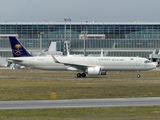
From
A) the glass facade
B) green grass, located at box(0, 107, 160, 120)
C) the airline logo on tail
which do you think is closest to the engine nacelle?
the airline logo on tail

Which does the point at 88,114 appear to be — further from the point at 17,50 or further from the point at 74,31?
the point at 74,31

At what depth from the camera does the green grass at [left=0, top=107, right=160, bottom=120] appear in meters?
20.5

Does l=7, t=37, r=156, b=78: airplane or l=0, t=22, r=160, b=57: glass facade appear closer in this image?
l=7, t=37, r=156, b=78: airplane

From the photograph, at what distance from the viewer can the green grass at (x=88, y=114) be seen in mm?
20453

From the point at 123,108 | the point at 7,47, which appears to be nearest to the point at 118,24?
the point at 7,47

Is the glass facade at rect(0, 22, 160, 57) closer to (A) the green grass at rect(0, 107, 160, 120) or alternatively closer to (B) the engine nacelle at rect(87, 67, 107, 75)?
(B) the engine nacelle at rect(87, 67, 107, 75)

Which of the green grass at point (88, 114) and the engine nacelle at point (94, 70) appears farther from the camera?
the engine nacelle at point (94, 70)

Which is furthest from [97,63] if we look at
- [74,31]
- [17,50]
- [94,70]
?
[74,31]

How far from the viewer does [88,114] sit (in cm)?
2155

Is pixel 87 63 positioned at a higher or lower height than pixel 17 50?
lower

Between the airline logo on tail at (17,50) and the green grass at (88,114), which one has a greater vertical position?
the airline logo on tail at (17,50)

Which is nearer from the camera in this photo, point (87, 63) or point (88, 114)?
point (88, 114)

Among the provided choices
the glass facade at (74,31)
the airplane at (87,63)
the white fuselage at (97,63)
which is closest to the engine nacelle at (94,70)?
→ the airplane at (87,63)

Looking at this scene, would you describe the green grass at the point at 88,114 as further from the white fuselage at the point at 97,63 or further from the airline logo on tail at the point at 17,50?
the airline logo on tail at the point at 17,50
